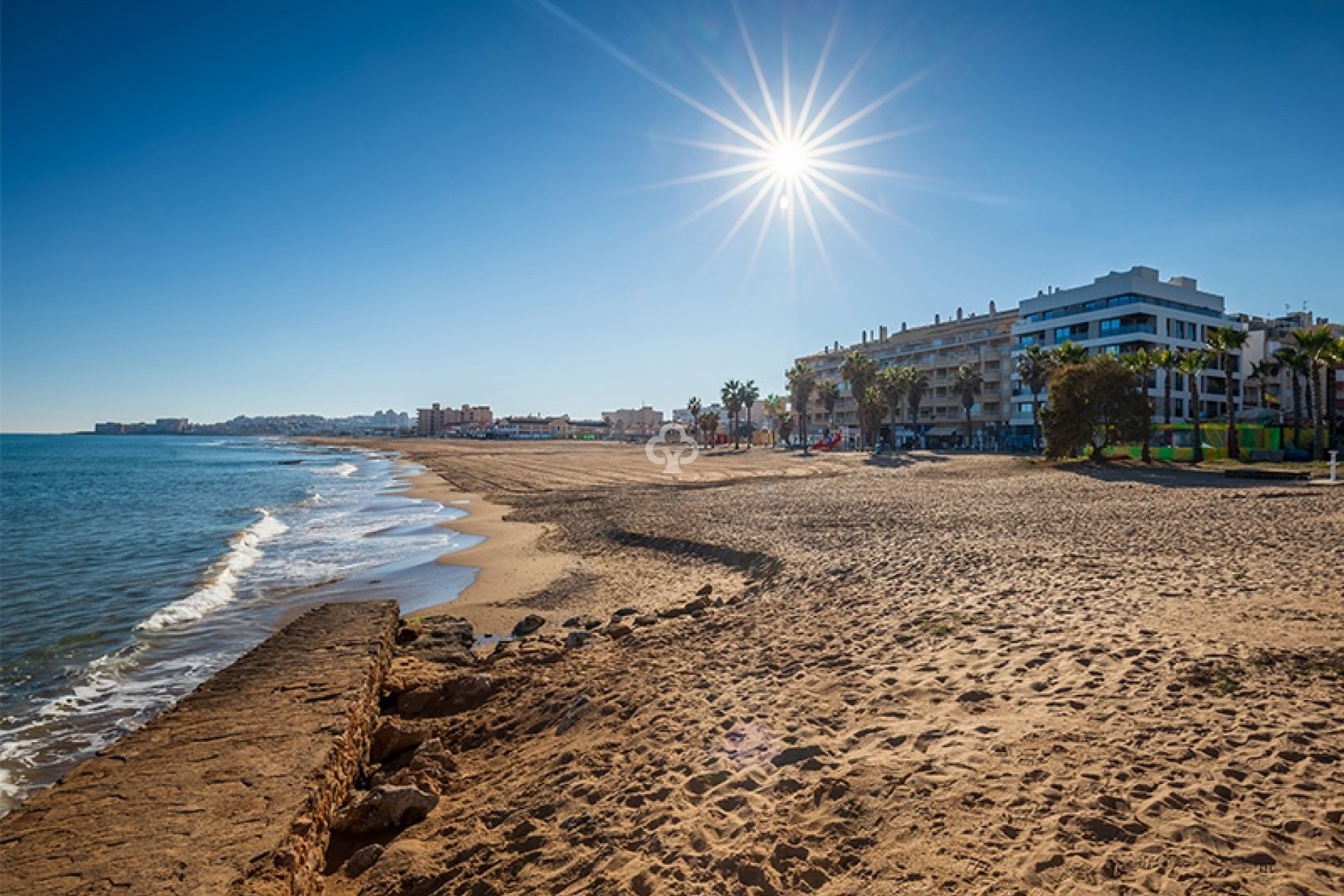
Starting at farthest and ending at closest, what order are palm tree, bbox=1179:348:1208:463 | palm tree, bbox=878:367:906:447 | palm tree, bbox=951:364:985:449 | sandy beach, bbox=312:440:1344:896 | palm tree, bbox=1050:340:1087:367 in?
palm tree, bbox=878:367:906:447 → palm tree, bbox=951:364:985:449 → palm tree, bbox=1050:340:1087:367 → palm tree, bbox=1179:348:1208:463 → sandy beach, bbox=312:440:1344:896

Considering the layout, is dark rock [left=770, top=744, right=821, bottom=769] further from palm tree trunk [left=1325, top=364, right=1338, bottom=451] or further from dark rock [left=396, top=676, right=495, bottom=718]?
palm tree trunk [left=1325, top=364, right=1338, bottom=451]

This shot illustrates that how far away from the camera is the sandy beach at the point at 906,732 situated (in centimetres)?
398

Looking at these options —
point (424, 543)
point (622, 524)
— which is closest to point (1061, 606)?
point (622, 524)

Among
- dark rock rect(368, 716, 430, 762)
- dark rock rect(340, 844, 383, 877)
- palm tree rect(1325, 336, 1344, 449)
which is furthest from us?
palm tree rect(1325, 336, 1344, 449)

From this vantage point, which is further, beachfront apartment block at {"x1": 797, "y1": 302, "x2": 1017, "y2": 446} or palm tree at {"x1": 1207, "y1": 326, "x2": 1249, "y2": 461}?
beachfront apartment block at {"x1": 797, "y1": 302, "x2": 1017, "y2": 446}

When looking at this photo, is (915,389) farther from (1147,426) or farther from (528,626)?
(528,626)

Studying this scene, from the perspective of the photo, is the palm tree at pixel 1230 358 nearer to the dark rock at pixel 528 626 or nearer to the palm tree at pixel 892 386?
the palm tree at pixel 892 386

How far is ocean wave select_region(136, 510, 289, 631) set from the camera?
12469mm

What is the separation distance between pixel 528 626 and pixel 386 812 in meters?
5.81

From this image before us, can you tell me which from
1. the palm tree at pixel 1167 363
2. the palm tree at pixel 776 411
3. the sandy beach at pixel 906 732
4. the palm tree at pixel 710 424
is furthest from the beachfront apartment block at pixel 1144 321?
the sandy beach at pixel 906 732

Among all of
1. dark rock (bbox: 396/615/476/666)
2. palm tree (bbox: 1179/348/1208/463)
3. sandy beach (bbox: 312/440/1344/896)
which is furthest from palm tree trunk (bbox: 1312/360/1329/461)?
dark rock (bbox: 396/615/476/666)

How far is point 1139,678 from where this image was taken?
19.9 feet

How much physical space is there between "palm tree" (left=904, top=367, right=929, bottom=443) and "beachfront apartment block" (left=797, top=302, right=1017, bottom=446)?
0.99 m

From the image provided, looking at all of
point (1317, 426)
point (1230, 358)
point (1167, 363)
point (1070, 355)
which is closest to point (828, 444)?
point (1070, 355)
